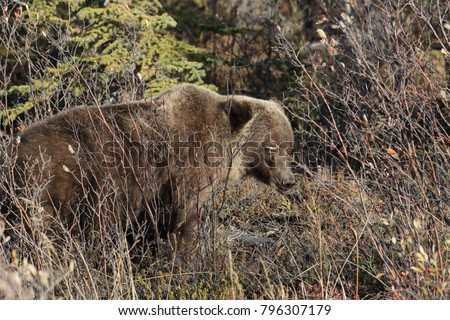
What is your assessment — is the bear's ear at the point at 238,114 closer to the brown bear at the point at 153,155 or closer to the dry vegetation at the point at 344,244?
the brown bear at the point at 153,155

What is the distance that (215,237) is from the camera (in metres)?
6.32

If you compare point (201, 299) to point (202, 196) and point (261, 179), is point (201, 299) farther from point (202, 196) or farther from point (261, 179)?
point (261, 179)

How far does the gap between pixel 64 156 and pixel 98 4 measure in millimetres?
4845

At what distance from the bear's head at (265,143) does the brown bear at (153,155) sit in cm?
1

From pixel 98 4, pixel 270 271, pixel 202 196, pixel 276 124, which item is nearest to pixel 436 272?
pixel 270 271

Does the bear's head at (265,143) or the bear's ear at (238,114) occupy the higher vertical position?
the bear's ear at (238,114)

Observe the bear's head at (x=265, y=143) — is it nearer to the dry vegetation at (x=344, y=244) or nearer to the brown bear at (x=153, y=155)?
the brown bear at (x=153, y=155)

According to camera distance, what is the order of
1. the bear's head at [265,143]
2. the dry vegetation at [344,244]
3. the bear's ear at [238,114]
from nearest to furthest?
1. the dry vegetation at [344,244]
2. the bear's ear at [238,114]
3. the bear's head at [265,143]

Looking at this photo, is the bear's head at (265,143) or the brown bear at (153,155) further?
the bear's head at (265,143)

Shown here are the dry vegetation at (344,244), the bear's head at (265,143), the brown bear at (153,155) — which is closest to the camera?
the dry vegetation at (344,244)

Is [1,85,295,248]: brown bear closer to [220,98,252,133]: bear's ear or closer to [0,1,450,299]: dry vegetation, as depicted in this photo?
[220,98,252,133]: bear's ear

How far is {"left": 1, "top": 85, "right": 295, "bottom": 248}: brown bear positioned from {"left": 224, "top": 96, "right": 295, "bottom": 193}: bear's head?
1cm

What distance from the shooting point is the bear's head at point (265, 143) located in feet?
24.6

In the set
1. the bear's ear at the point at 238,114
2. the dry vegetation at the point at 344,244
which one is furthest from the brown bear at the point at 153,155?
the dry vegetation at the point at 344,244
